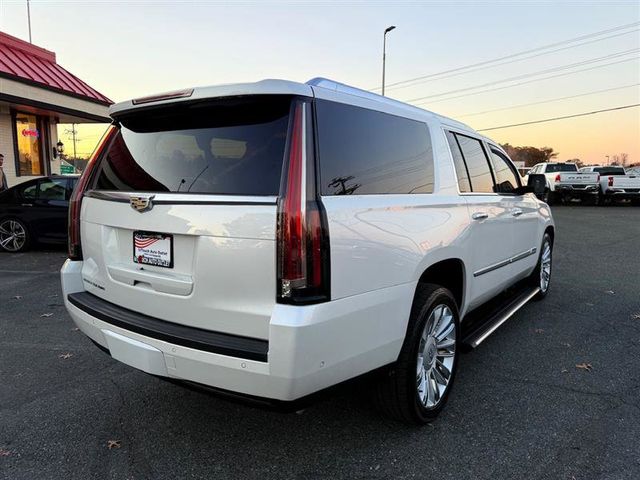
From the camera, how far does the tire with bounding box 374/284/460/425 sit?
2777 mm

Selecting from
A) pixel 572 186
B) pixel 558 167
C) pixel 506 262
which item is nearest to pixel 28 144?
pixel 506 262

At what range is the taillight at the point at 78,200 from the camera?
3160 millimetres

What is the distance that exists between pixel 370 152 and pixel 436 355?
140 cm

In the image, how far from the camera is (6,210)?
9227 mm

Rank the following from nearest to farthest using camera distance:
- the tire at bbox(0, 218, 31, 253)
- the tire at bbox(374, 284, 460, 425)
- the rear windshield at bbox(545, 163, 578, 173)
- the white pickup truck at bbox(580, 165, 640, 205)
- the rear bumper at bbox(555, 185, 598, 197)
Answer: the tire at bbox(374, 284, 460, 425) < the tire at bbox(0, 218, 31, 253) < the white pickup truck at bbox(580, 165, 640, 205) < the rear bumper at bbox(555, 185, 598, 197) < the rear windshield at bbox(545, 163, 578, 173)

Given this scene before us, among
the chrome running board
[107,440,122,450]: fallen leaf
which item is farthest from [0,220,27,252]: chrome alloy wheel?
the chrome running board

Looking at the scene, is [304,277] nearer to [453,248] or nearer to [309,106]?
[309,106]

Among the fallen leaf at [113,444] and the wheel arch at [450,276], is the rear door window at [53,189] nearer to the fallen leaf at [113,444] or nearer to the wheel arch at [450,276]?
the fallen leaf at [113,444]

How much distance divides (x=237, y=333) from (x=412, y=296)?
1.01 metres

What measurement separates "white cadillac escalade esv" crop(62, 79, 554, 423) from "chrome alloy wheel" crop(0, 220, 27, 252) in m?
7.33

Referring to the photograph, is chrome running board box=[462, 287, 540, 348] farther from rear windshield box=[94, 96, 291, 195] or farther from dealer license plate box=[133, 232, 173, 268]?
dealer license plate box=[133, 232, 173, 268]

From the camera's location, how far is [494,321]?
4.03 meters

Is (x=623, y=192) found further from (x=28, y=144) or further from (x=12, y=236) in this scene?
(x=28, y=144)

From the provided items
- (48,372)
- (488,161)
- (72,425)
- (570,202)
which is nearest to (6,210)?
(48,372)
